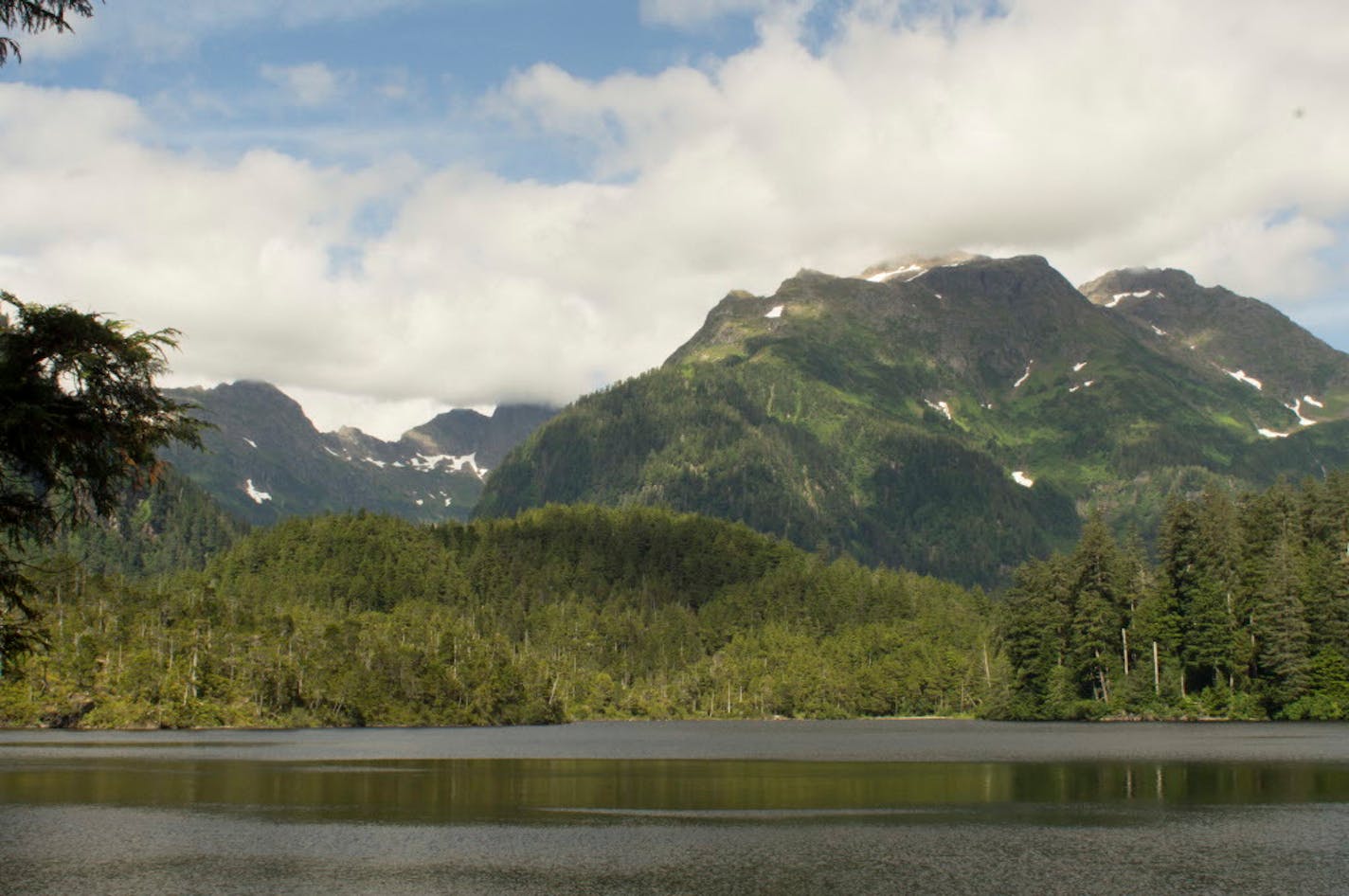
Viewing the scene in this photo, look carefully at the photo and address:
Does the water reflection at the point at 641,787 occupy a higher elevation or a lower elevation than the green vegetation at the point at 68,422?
lower

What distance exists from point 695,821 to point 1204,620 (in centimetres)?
11536

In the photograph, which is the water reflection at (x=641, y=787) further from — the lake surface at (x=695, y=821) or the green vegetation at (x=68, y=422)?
the green vegetation at (x=68, y=422)

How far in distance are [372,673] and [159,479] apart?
581 feet

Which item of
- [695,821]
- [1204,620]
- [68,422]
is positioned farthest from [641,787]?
[1204,620]

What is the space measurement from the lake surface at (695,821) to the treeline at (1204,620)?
113ft

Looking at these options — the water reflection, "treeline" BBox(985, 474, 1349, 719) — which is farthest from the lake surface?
"treeline" BBox(985, 474, 1349, 719)

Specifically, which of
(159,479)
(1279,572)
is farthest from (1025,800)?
(1279,572)

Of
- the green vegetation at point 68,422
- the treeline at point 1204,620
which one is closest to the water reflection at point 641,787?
the green vegetation at point 68,422

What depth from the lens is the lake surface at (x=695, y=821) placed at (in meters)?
50.3

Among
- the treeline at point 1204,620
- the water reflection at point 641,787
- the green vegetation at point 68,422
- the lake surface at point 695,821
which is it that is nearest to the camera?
the green vegetation at point 68,422

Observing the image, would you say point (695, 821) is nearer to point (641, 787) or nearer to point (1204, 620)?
point (641, 787)

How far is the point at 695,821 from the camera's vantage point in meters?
68.5

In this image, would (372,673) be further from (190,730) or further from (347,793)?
(347,793)

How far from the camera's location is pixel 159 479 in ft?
98.7
